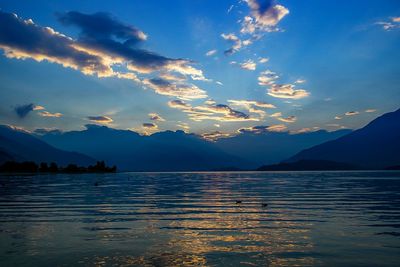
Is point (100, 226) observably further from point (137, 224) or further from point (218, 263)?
point (218, 263)

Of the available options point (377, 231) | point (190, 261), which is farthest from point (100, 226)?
point (377, 231)

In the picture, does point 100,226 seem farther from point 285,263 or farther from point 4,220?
point 285,263

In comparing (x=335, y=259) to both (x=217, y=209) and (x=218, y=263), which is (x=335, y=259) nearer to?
(x=218, y=263)

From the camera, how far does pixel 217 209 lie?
148 feet

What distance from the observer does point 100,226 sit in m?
31.6

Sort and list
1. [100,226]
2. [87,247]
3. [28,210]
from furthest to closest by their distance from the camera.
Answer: [28,210] < [100,226] < [87,247]

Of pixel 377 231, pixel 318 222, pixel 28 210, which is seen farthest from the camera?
pixel 28 210

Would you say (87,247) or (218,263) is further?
(87,247)

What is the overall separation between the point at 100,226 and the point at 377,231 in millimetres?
23233

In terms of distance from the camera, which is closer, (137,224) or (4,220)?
(137,224)

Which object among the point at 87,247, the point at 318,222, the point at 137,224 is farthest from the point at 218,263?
the point at 318,222

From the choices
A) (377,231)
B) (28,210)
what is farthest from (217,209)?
(28,210)

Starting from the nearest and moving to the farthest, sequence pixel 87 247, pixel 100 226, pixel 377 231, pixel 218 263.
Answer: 1. pixel 218 263
2. pixel 87 247
3. pixel 377 231
4. pixel 100 226

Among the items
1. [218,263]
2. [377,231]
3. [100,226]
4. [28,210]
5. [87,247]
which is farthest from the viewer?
[28,210]
